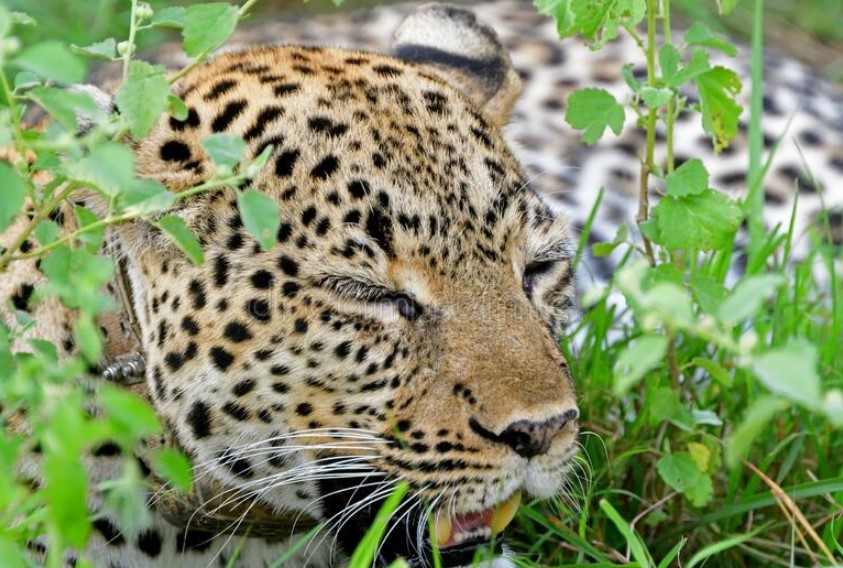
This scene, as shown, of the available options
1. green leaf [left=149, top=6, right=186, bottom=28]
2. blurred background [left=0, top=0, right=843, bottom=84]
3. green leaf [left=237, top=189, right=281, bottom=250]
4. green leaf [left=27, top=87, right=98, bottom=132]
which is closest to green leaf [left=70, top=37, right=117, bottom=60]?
green leaf [left=149, top=6, right=186, bottom=28]

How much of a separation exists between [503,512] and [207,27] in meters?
1.56

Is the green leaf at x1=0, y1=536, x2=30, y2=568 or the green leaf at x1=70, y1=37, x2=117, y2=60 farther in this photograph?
the green leaf at x1=70, y1=37, x2=117, y2=60

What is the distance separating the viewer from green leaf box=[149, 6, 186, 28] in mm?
3520

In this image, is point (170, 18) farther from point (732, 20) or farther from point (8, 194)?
point (732, 20)

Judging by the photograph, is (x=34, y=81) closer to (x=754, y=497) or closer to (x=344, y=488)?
(x=344, y=488)

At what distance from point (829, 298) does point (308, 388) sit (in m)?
3.25

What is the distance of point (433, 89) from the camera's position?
425 cm

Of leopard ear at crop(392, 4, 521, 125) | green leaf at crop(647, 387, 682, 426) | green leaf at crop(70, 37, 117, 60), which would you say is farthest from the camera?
leopard ear at crop(392, 4, 521, 125)

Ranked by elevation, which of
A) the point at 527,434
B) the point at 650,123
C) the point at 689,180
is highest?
the point at 650,123

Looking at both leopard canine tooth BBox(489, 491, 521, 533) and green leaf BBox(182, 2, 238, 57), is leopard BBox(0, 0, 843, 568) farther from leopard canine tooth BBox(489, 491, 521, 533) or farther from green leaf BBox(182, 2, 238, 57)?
green leaf BBox(182, 2, 238, 57)

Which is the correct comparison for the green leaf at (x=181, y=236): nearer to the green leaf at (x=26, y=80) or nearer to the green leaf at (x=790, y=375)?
the green leaf at (x=26, y=80)

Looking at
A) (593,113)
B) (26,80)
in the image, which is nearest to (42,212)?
(26,80)

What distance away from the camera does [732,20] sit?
9.92 metres

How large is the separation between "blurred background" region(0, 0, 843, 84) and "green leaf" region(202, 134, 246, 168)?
5.52m
